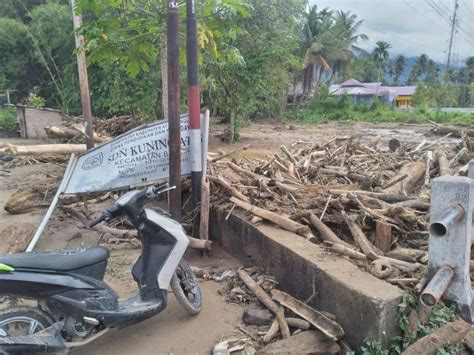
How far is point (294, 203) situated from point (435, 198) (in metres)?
2.23

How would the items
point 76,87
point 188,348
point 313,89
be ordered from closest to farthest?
point 188,348
point 76,87
point 313,89

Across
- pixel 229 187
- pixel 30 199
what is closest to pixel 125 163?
pixel 229 187

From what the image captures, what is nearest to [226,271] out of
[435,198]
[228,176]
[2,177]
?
[228,176]

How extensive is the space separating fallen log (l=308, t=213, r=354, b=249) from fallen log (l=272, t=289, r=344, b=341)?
836 millimetres

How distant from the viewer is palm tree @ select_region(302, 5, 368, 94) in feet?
132

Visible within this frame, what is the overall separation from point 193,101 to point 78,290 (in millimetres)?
3044

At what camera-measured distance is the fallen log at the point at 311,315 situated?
134 inches

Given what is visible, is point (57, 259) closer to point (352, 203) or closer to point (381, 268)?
point (381, 268)

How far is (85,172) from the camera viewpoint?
616cm

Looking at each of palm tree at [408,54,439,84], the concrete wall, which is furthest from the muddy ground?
palm tree at [408,54,439,84]

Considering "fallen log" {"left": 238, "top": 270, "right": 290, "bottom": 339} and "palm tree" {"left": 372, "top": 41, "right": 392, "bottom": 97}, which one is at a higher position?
"palm tree" {"left": 372, "top": 41, "right": 392, "bottom": 97}

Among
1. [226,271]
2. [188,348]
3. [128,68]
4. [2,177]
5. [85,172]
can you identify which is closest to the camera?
[188,348]

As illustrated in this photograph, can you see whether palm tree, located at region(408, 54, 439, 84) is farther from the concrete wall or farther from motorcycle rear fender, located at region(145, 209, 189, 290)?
motorcycle rear fender, located at region(145, 209, 189, 290)

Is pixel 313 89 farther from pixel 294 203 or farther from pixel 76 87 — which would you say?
pixel 294 203
